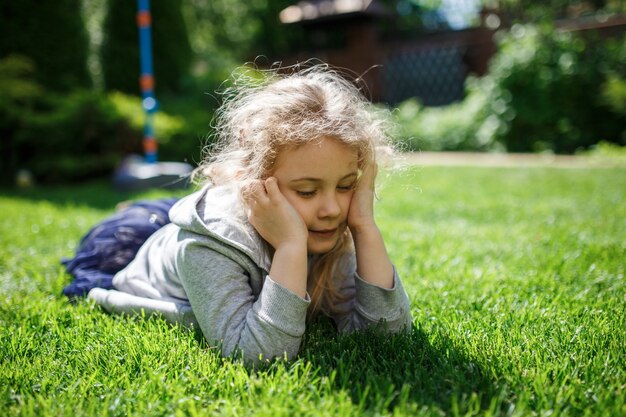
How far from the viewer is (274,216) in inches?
72.9

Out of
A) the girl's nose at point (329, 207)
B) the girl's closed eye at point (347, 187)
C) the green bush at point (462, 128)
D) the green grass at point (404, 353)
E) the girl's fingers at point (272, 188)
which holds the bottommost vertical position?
the green bush at point (462, 128)

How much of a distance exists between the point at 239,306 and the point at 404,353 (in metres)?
0.58

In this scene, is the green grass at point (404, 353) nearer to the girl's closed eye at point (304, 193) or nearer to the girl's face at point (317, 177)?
the girl's face at point (317, 177)

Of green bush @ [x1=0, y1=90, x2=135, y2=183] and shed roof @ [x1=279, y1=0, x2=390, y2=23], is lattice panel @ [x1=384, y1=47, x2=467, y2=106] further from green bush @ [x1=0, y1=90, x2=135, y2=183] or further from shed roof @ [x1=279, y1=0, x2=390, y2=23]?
green bush @ [x1=0, y1=90, x2=135, y2=183]

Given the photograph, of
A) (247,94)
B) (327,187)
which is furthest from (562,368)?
(247,94)

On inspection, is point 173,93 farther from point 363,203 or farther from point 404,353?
point 404,353

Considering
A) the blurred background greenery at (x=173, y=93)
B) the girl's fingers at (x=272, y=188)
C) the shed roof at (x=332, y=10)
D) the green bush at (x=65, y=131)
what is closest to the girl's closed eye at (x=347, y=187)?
the girl's fingers at (x=272, y=188)

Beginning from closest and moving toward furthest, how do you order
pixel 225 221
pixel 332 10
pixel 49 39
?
1. pixel 225 221
2. pixel 49 39
3. pixel 332 10

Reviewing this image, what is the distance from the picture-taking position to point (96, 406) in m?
1.50

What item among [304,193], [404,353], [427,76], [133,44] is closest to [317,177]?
[304,193]

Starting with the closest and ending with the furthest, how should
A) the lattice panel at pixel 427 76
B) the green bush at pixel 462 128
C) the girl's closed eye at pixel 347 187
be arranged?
the girl's closed eye at pixel 347 187, the green bush at pixel 462 128, the lattice panel at pixel 427 76

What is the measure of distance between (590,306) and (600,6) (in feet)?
54.5

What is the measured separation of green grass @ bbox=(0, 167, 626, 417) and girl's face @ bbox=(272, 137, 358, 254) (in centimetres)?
43

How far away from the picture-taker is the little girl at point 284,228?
181cm
